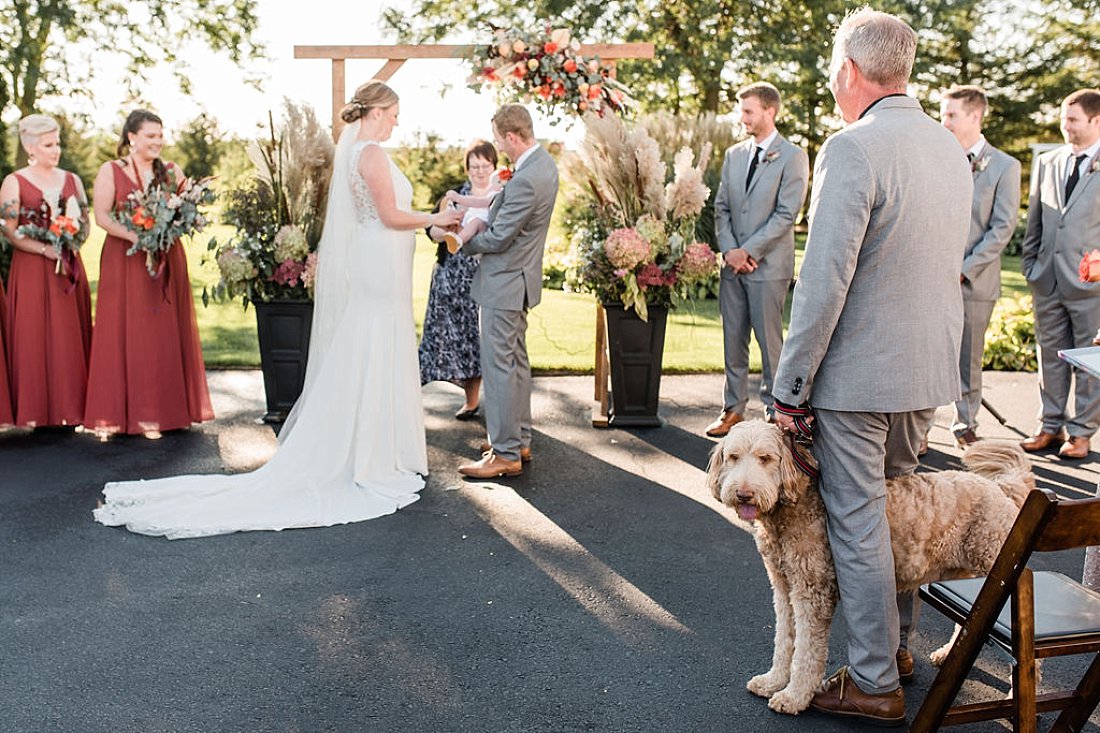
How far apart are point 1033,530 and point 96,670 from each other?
3.32 meters

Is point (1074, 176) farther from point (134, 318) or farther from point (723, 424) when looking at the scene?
point (134, 318)

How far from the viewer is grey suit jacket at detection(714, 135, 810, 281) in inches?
274

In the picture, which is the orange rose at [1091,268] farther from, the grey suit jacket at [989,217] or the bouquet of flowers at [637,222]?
the bouquet of flowers at [637,222]

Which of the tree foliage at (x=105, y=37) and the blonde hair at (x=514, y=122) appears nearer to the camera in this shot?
the blonde hair at (x=514, y=122)

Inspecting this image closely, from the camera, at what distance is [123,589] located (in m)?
4.51

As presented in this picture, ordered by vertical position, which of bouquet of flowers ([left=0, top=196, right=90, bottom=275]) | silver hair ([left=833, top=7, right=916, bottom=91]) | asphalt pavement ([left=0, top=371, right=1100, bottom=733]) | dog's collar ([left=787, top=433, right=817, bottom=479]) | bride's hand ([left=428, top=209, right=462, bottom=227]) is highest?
silver hair ([left=833, top=7, right=916, bottom=91])

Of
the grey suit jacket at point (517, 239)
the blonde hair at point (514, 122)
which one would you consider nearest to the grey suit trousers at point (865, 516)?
the grey suit jacket at point (517, 239)

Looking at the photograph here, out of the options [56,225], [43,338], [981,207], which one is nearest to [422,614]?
[43,338]

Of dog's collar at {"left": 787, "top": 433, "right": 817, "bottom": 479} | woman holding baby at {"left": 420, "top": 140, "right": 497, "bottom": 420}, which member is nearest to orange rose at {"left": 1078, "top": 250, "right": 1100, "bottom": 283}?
dog's collar at {"left": 787, "top": 433, "right": 817, "bottom": 479}

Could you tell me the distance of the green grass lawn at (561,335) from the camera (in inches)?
388

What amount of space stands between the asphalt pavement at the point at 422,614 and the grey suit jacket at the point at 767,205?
1650mm

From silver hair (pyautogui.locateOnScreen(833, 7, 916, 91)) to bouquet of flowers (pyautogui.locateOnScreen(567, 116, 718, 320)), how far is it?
3.93 meters

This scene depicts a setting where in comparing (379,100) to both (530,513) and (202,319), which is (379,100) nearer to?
(530,513)

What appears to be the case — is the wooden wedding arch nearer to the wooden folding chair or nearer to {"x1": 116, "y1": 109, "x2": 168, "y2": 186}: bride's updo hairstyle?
{"x1": 116, "y1": 109, "x2": 168, "y2": 186}: bride's updo hairstyle
